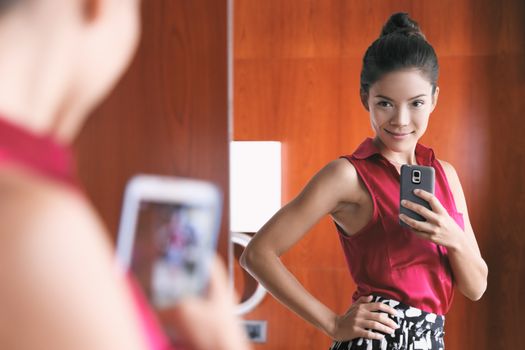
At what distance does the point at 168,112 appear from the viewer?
54 centimetres

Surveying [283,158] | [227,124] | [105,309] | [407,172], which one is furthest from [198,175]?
[283,158]

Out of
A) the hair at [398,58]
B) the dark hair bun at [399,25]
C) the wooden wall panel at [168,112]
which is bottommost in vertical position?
the wooden wall panel at [168,112]

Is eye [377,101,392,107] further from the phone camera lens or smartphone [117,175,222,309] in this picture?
smartphone [117,175,222,309]

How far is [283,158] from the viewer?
10.4 ft

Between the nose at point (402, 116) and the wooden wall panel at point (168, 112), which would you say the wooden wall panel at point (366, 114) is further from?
the wooden wall panel at point (168, 112)

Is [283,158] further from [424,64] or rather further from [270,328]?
[424,64]

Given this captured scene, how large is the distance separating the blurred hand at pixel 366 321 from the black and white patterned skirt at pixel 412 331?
0.04 ft

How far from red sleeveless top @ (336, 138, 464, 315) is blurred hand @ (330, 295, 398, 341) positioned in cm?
3

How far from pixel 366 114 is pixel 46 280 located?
9.38ft

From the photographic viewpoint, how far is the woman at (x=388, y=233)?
1268 mm

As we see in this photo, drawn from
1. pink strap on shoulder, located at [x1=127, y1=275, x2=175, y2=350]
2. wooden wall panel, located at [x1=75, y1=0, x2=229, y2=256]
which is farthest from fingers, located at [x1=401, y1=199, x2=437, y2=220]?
pink strap on shoulder, located at [x1=127, y1=275, x2=175, y2=350]

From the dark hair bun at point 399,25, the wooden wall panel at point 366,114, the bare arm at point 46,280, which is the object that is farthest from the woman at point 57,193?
the wooden wall panel at point 366,114

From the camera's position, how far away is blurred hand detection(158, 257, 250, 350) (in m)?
0.47

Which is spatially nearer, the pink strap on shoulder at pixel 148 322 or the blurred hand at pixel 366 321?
the pink strap on shoulder at pixel 148 322
